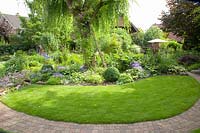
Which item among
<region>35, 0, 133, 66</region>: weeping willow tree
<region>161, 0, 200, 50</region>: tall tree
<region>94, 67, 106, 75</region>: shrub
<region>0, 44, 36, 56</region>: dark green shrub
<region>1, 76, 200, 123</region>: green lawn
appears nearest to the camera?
<region>1, 76, 200, 123</region>: green lawn

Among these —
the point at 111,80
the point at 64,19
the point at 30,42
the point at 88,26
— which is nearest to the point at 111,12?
the point at 88,26

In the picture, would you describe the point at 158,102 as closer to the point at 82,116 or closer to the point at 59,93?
the point at 82,116

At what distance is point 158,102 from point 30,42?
2249 cm

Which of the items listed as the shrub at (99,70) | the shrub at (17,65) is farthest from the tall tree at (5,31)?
the shrub at (99,70)

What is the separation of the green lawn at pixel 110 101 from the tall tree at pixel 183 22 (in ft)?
25.3

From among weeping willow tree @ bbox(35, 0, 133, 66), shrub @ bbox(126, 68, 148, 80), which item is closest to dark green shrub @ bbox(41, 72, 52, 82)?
weeping willow tree @ bbox(35, 0, 133, 66)

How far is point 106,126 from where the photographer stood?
5.99 meters

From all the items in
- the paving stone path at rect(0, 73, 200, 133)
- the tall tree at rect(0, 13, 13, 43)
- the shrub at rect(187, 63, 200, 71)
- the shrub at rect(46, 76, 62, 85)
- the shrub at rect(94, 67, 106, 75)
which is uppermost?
the tall tree at rect(0, 13, 13, 43)

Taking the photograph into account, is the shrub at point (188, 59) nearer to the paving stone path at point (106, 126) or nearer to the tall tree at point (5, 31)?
the paving stone path at point (106, 126)

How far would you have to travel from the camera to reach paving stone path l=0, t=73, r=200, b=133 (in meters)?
5.72

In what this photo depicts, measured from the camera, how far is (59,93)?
9.09m

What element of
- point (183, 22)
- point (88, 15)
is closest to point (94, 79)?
point (88, 15)

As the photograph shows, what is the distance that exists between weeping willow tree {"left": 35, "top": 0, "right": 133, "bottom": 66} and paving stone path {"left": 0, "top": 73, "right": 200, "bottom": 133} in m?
6.75

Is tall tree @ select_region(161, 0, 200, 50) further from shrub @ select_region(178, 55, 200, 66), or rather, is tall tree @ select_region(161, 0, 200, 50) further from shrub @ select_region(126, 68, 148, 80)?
shrub @ select_region(126, 68, 148, 80)
